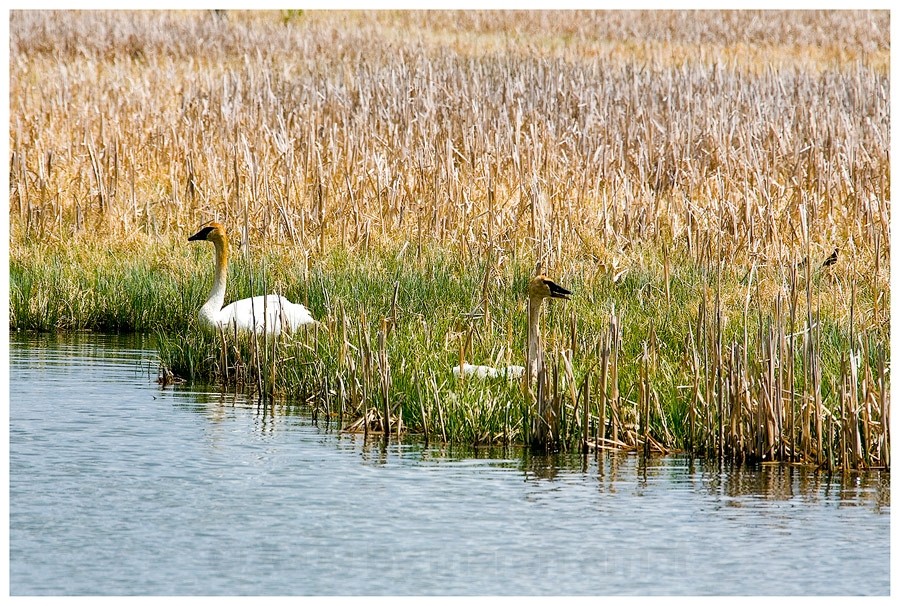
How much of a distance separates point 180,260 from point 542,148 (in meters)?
3.56

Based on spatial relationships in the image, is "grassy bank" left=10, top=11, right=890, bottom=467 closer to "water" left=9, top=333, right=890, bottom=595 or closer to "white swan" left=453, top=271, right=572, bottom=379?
"white swan" left=453, top=271, right=572, bottom=379

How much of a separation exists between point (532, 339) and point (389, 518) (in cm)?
195

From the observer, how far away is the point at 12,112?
1579 centimetres

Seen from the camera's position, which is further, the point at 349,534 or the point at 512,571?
the point at 349,534

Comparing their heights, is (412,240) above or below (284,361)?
above

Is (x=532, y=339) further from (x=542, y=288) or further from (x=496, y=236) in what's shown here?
(x=496, y=236)

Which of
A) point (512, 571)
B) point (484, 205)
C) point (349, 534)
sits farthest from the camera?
point (484, 205)

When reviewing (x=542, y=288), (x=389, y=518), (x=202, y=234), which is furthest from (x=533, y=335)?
(x=202, y=234)

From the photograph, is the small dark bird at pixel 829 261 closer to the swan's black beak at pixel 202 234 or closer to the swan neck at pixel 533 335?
the swan neck at pixel 533 335

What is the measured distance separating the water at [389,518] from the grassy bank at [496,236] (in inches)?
14.6

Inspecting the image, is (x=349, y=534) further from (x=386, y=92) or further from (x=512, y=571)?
(x=386, y=92)

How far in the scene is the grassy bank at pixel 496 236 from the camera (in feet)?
25.0

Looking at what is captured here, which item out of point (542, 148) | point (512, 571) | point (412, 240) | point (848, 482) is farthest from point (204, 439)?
point (542, 148)

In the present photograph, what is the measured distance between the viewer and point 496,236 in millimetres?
11555
